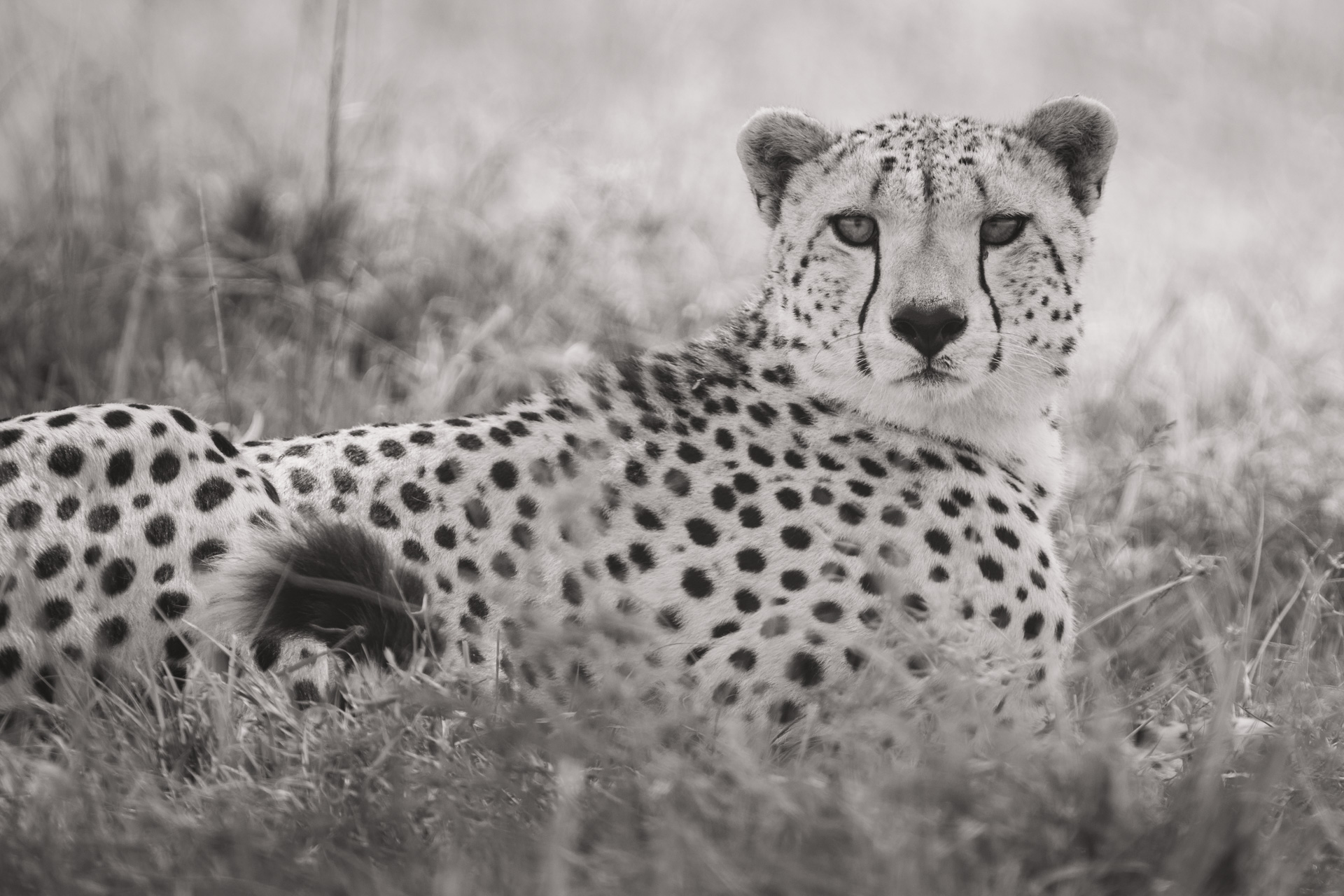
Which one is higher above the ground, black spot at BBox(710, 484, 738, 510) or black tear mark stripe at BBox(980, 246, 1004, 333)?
black tear mark stripe at BBox(980, 246, 1004, 333)

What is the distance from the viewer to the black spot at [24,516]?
2.43 metres

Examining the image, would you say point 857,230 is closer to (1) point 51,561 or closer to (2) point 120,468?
(2) point 120,468

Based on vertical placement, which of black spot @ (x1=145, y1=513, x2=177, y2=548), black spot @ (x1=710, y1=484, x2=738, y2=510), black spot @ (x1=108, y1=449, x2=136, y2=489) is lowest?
black spot @ (x1=145, y1=513, x2=177, y2=548)

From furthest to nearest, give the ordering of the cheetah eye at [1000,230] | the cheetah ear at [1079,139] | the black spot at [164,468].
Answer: the cheetah ear at [1079,139]
the cheetah eye at [1000,230]
the black spot at [164,468]

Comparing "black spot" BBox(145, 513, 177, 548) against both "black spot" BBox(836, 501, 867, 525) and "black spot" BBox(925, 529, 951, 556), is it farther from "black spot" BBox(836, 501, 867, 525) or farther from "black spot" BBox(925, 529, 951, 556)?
"black spot" BBox(925, 529, 951, 556)

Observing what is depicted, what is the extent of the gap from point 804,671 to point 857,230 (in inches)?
34.6

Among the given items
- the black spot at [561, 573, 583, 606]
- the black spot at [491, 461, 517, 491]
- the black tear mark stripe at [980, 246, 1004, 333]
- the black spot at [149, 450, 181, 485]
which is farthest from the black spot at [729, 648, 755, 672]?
the black spot at [149, 450, 181, 485]

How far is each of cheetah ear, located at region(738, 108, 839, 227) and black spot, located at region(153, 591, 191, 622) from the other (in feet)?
4.64

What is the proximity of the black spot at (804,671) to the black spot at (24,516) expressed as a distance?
1.31 metres

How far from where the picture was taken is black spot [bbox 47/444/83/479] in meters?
2.47

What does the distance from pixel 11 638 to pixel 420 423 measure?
0.81m

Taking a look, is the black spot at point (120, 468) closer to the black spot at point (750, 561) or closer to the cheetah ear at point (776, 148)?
the black spot at point (750, 561)

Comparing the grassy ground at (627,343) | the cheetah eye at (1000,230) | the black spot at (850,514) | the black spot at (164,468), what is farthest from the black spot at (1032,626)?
the black spot at (164,468)

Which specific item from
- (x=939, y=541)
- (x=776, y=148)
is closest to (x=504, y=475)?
(x=939, y=541)
